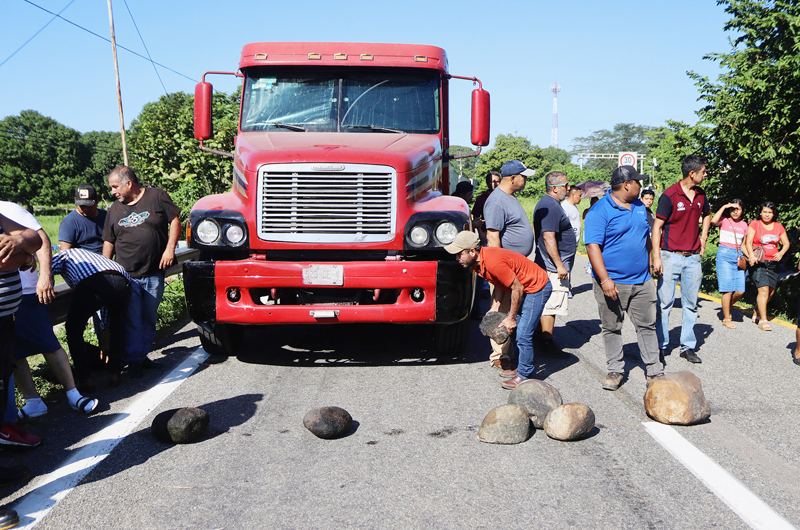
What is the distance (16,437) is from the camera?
452 cm

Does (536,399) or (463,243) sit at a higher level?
(463,243)

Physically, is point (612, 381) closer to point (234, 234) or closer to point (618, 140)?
point (234, 234)

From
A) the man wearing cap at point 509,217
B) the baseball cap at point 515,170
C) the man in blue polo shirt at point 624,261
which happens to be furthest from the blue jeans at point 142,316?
the man in blue polo shirt at point 624,261

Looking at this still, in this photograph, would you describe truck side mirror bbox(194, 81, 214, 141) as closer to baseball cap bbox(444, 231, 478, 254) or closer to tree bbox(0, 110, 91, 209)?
baseball cap bbox(444, 231, 478, 254)

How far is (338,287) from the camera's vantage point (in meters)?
6.07

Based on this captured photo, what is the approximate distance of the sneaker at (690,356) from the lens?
22.7ft

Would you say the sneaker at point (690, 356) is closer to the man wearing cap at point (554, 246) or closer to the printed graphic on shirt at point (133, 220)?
the man wearing cap at point (554, 246)

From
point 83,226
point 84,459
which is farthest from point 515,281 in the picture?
point 83,226

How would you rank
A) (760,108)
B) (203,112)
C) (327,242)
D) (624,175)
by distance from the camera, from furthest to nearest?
(760,108) → (203,112) → (327,242) → (624,175)

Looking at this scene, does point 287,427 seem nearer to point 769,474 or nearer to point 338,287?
point 338,287

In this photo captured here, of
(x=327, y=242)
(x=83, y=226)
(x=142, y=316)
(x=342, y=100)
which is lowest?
(x=142, y=316)

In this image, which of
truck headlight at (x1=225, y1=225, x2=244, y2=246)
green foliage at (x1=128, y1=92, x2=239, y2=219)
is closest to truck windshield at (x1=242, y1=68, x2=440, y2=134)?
truck headlight at (x1=225, y1=225, x2=244, y2=246)

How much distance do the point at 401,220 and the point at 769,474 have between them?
341cm

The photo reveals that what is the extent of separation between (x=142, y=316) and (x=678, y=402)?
16.0 feet
